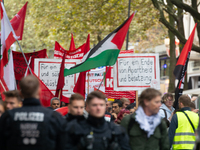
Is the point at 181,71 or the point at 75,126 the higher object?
the point at 181,71

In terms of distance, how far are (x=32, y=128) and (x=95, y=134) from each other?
0.63 m

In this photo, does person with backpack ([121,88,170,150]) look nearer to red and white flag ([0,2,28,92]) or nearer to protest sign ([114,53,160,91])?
red and white flag ([0,2,28,92])

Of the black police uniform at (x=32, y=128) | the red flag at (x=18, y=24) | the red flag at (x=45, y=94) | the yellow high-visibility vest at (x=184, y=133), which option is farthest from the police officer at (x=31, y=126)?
the red flag at (x=18, y=24)

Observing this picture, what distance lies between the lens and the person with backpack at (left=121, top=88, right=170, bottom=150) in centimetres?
416

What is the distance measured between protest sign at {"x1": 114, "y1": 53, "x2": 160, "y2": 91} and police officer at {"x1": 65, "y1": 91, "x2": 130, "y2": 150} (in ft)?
16.7

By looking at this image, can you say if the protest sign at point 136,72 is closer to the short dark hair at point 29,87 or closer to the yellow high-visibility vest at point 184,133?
the yellow high-visibility vest at point 184,133

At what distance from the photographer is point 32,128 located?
334 centimetres

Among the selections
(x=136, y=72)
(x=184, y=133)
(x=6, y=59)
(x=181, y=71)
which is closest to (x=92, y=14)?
(x=136, y=72)

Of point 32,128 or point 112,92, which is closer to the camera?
point 32,128

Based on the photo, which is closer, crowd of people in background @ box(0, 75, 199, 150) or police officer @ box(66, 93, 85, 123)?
crowd of people in background @ box(0, 75, 199, 150)

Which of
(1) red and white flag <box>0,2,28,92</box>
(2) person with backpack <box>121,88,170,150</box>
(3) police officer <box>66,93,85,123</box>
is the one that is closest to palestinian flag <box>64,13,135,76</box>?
(1) red and white flag <box>0,2,28,92</box>

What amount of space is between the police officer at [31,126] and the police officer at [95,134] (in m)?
0.13

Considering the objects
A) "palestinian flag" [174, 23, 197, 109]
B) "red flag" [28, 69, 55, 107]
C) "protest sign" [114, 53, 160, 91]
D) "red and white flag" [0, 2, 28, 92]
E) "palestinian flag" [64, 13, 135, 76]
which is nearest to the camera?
"red and white flag" [0, 2, 28, 92]

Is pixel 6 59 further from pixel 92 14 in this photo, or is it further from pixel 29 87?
pixel 92 14
